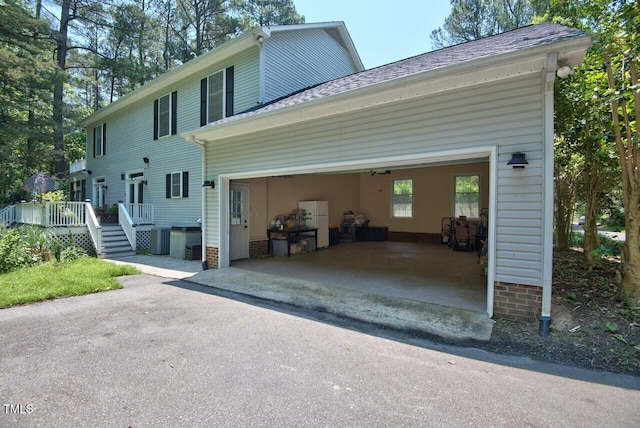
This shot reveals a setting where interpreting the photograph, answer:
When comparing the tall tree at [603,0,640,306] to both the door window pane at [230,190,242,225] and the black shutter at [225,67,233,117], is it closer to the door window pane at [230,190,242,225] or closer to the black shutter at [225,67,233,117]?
the door window pane at [230,190,242,225]

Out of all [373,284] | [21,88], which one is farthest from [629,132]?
[21,88]

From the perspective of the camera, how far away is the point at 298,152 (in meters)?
6.41

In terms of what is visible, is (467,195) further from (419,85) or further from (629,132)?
(419,85)

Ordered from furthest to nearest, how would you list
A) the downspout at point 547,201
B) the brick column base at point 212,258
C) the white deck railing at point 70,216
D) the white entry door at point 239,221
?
the white deck railing at point 70,216, the white entry door at point 239,221, the brick column base at point 212,258, the downspout at point 547,201

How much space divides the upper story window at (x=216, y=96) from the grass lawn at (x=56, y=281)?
18.1 feet

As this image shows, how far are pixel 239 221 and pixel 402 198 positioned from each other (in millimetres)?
7781

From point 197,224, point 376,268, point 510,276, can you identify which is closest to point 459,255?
point 376,268

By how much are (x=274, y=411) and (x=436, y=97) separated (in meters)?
4.53

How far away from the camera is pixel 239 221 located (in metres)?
9.11

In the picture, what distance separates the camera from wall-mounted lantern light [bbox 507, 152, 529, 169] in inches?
155

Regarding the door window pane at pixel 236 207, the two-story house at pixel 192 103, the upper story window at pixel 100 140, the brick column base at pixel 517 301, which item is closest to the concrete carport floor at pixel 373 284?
the brick column base at pixel 517 301

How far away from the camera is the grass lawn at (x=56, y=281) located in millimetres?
5328

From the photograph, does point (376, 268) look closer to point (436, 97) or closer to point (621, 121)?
point (436, 97)

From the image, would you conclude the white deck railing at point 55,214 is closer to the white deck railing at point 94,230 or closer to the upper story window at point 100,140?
the white deck railing at point 94,230
